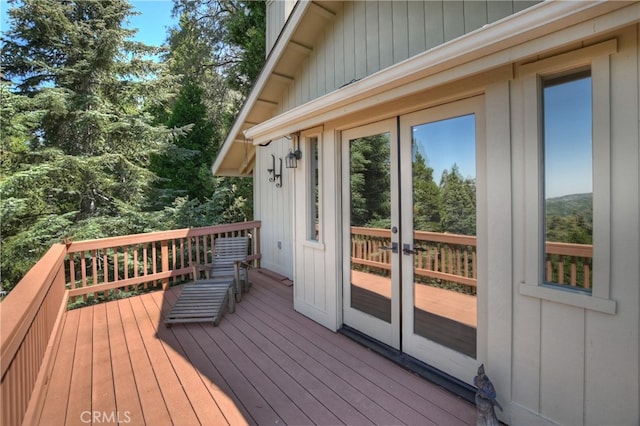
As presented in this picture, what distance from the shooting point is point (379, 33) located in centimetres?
346

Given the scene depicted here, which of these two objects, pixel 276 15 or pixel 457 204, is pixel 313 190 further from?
pixel 276 15

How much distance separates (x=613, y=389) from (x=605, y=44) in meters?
1.85

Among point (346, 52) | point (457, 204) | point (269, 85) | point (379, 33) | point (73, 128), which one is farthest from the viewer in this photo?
point (73, 128)

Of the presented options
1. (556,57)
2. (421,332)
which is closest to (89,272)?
(421,332)

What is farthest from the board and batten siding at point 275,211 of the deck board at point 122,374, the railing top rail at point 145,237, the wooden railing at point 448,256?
the deck board at point 122,374

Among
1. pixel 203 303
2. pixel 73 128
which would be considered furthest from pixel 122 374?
pixel 73 128

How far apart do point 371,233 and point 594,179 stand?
5.95 feet

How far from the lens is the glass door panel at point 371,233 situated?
119 inches

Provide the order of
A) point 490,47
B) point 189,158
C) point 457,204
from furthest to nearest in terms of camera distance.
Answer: point 189,158 → point 457,204 → point 490,47

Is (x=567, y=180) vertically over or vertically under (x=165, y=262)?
over

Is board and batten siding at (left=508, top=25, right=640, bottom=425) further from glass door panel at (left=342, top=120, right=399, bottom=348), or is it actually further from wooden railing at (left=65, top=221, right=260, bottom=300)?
wooden railing at (left=65, top=221, right=260, bottom=300)

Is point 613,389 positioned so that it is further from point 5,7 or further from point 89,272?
point 5,7

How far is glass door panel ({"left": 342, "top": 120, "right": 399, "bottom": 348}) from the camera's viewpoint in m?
3.03

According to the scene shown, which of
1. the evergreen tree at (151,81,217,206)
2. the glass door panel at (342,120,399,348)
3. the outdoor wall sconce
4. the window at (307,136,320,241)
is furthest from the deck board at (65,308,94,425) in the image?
the evergreen tree at (151,81,217,206)
